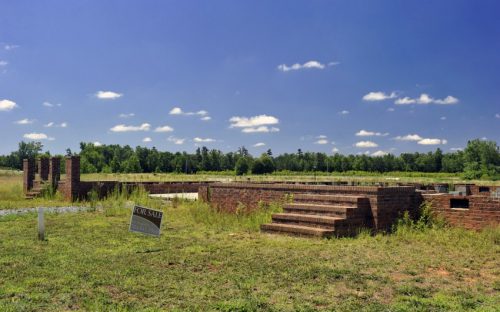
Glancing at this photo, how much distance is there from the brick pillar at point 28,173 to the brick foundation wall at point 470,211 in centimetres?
2115

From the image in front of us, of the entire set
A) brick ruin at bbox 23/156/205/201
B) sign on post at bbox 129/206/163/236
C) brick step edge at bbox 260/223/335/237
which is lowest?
brick step edge at bbox 260/223/335/237

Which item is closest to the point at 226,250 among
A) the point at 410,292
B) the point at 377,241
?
the point at 377,241

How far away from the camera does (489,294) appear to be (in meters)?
6.17

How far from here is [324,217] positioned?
11.0 meters

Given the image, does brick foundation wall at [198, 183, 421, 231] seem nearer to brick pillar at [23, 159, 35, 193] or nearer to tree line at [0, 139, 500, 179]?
brick pillar at [23, 159, 35, 193]

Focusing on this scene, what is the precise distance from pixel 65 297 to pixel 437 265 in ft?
19.0

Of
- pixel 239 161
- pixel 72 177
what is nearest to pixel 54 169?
pixel 72 177

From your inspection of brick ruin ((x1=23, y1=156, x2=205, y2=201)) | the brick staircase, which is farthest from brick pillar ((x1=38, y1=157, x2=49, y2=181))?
the brick staircase

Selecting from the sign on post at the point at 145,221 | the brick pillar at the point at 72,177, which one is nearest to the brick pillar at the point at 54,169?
the brick pillar at the point at 72,177

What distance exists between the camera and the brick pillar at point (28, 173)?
83.1ft

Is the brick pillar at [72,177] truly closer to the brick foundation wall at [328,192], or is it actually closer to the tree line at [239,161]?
the brick foundation wall at [328,192]

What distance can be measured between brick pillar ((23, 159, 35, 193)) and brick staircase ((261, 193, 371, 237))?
1834 cm

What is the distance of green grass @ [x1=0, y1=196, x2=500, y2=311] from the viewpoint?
5.74 metres

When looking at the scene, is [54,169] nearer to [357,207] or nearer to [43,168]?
[43,168]
